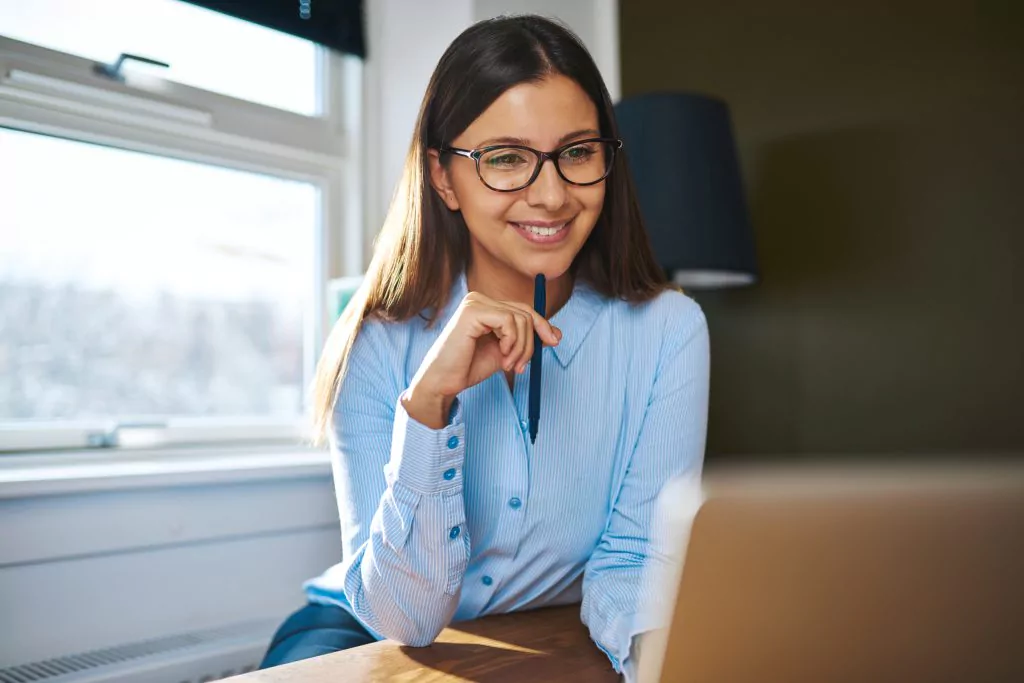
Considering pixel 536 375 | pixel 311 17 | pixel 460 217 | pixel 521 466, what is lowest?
pixel 521 466

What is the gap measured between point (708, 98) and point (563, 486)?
1.10 metres

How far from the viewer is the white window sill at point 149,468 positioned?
4.51 ft

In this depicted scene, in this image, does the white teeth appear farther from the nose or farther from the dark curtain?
the dark curtain

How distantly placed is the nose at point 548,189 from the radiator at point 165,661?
3.53 ft

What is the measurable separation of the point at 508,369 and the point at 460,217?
0.35m

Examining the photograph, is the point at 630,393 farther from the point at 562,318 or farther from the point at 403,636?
the point at 403,636

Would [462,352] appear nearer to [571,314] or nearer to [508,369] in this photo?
[508,369]

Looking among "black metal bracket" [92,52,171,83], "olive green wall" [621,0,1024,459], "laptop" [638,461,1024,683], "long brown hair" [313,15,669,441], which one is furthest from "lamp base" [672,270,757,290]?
"laptop" [638,461,1024,683]

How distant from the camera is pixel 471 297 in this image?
969mm

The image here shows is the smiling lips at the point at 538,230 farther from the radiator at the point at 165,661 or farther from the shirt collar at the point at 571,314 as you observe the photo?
the radiator at the point at 165,661

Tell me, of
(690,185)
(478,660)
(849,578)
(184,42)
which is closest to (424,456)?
→ (478,660)

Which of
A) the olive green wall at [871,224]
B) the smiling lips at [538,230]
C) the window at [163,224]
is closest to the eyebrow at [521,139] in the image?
the smiling lips at [538,230]

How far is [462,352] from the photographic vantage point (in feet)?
3.07

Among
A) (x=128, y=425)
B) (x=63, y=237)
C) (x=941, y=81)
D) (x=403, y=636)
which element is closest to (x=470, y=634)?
(x=403, y=636)
